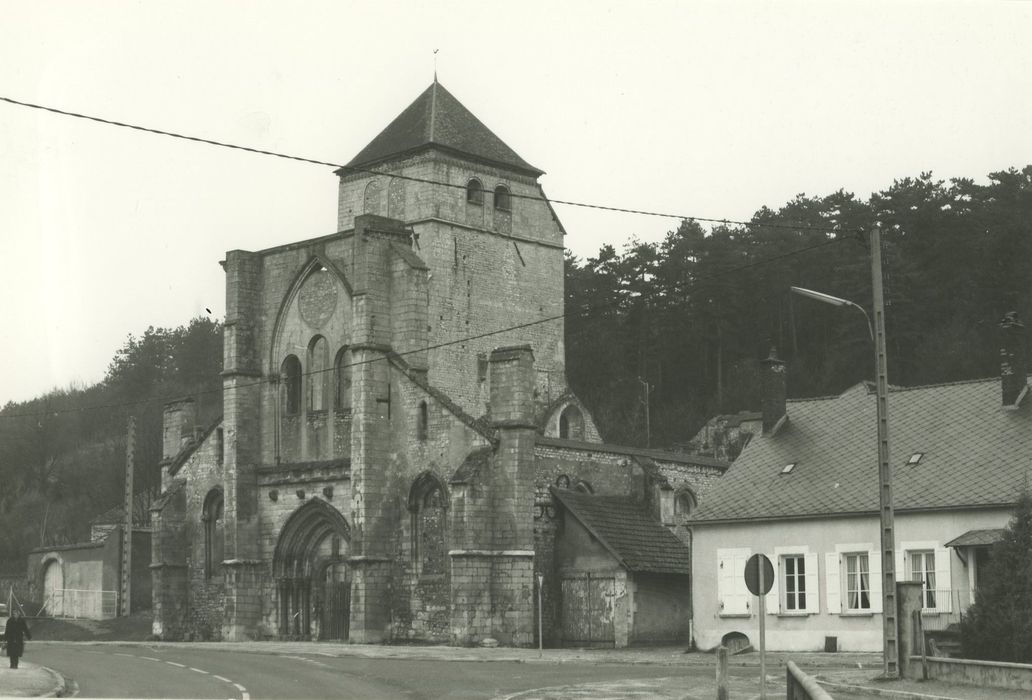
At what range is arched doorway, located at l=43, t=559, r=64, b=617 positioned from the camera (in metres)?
63.5

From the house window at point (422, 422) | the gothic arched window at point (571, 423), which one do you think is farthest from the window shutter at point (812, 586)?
the gothic arched window at point (571, 423)

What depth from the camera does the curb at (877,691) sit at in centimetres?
2147

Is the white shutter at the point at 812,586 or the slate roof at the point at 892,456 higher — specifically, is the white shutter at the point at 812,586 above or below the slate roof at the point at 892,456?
below

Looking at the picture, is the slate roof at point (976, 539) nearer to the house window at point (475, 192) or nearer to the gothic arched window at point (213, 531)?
the house window at point (475, 192)

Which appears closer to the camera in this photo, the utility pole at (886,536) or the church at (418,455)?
the utility pole at (886,536)

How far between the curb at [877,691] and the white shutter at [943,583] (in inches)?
350

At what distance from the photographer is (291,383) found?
50.4 m

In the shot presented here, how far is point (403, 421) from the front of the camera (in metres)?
45.9

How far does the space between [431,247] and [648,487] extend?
10365 mm

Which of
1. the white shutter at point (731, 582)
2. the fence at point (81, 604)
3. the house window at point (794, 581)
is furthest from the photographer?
the fence at point (81, 604)

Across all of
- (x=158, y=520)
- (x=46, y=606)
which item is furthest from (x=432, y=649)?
(x=46, y=606)

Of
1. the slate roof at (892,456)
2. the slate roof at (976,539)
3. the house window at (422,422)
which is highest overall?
the house window at (422,422)

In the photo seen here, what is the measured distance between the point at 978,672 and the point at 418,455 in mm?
23234

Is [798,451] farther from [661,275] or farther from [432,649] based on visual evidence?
[661,275]
